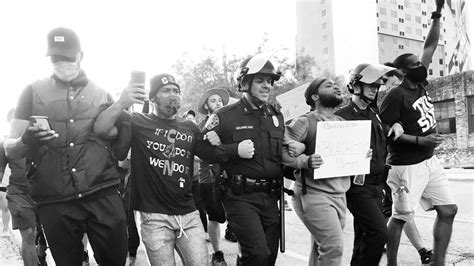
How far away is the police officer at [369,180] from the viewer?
4.48 meters

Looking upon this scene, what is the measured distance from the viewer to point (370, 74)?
4746 mm

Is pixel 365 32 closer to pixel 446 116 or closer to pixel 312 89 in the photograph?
pixel 446 116

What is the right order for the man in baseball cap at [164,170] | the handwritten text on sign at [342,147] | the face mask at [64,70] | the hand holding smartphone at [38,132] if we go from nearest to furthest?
the hand holding smartphone at [38,132] → the face mask at [64,70] → the man in baseball cap at [164,170] → the handwritten text on sign at [342,147]

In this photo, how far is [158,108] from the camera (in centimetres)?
414

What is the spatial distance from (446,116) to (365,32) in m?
48.0

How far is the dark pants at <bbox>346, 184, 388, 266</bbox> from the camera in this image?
4449mm

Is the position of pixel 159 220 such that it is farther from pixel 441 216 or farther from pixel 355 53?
pixel 355 53

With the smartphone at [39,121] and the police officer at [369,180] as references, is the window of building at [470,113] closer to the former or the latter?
the police officer at [369,180]

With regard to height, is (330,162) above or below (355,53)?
below

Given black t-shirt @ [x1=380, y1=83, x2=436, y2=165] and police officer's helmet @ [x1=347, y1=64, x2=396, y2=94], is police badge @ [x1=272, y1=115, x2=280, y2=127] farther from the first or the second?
black t-shirt @ [x1=380, y1=83, x2=436, y2=165]

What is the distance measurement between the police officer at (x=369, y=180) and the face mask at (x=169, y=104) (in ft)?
5.60

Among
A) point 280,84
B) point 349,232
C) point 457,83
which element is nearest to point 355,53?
point 280,84

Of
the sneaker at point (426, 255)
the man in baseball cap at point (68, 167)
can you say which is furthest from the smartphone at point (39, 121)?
the sneaker at point (426, 255)

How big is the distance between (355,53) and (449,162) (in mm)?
48994
